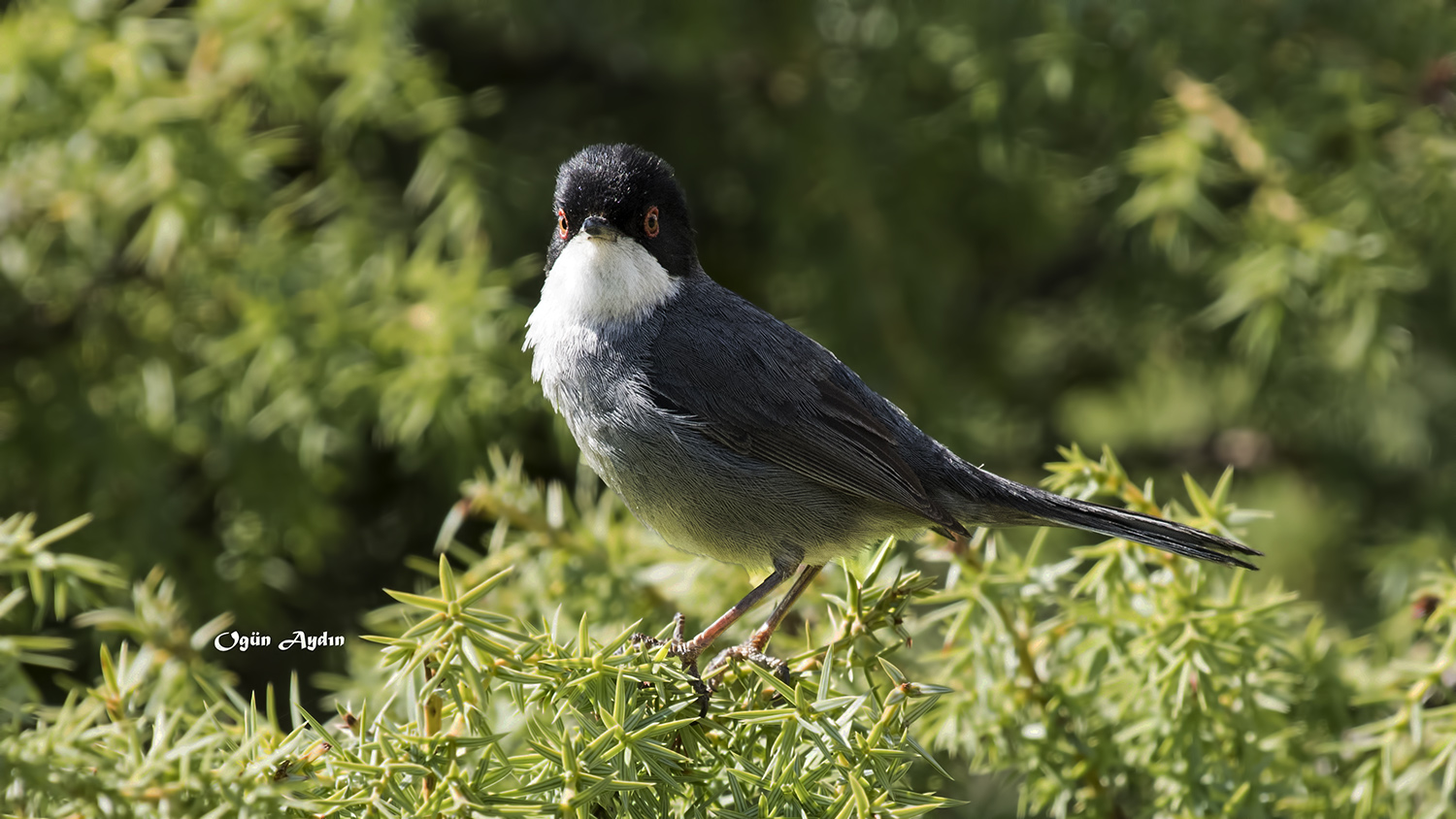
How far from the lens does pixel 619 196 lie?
2.78m

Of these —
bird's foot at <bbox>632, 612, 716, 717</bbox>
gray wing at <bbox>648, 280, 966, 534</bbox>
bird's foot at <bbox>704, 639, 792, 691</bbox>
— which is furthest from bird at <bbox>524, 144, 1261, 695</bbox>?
bird's foot at <bbox>704, 639, 792, 691</bbox>

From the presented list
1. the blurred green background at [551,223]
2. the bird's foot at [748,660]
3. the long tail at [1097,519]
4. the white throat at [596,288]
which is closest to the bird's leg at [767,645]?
the bird's foot at [748,660]

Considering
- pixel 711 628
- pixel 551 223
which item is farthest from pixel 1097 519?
pixel 551 223

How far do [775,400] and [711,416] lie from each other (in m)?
0.17

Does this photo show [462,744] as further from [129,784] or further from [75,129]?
[75,129]

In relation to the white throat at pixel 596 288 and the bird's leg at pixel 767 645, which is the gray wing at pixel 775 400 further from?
the bird's leg at pixel 767 645

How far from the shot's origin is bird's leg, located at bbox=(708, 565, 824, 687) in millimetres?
2029

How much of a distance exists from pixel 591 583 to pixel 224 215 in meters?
1.59

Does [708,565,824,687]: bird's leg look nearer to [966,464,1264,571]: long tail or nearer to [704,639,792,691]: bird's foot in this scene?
[704,639,792,691]: bird's foot

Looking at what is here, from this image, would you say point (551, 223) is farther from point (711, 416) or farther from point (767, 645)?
point (767, 645)

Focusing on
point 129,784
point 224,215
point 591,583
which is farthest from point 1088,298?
point 129,784

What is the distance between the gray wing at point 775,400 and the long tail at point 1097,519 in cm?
13

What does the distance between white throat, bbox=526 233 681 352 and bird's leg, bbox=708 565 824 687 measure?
813 millimetres

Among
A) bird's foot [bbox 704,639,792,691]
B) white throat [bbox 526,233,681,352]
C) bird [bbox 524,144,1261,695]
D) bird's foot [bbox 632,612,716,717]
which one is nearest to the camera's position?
bird's foot [bbox 632,612,716,717]
